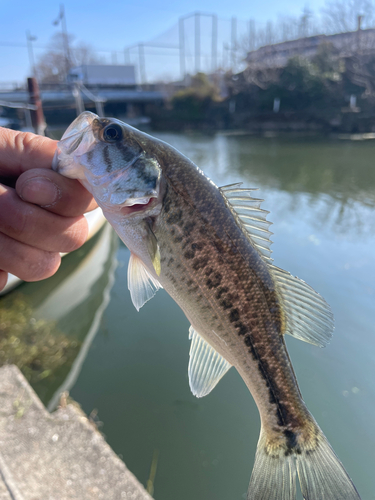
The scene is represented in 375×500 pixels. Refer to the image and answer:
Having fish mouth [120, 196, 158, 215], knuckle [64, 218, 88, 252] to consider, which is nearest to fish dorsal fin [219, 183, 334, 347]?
fish mouth [120, 196, 158, 215]

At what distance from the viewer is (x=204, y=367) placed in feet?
5.20

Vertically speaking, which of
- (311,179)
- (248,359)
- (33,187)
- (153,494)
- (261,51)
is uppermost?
(261,51)

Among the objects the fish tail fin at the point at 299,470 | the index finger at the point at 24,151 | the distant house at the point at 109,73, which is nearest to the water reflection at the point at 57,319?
the fish tail fin at the point at 299,470

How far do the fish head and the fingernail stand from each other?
88 millimetres

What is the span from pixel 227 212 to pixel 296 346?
151 inches

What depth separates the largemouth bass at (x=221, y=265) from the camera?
1436 millimetres

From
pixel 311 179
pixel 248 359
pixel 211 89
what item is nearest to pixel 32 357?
pixel 248 359

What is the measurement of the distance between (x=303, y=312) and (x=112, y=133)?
3.86 feet

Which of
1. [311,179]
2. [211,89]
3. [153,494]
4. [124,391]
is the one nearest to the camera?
[153,494]

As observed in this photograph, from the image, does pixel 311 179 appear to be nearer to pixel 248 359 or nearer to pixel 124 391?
pixel 124 391

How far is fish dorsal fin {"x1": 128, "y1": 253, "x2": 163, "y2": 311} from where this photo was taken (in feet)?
5.11

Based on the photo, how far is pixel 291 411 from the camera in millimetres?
1461

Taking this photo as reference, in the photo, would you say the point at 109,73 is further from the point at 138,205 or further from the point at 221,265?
the point at 221,265

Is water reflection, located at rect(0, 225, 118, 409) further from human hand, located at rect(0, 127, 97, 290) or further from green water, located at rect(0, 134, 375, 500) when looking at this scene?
human hand, located at rect(0, 127, 97, 290)
